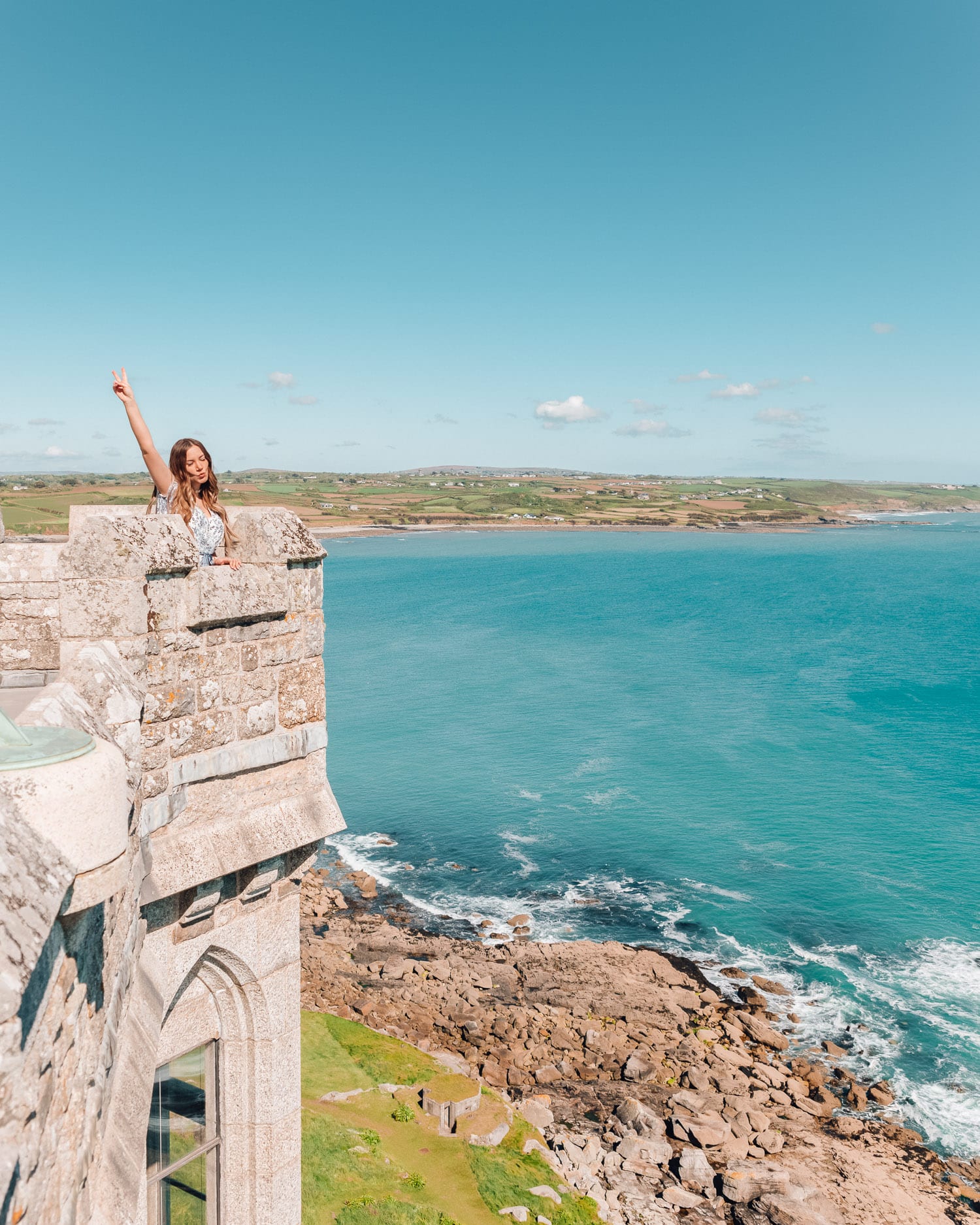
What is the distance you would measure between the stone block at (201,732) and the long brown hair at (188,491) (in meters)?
1.34

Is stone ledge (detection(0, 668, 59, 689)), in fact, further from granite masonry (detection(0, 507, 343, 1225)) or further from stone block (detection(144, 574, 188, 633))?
stone block (detection(144, 574, 188, 633))

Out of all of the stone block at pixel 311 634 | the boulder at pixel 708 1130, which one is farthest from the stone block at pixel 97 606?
the boulder at pixel 708 1130

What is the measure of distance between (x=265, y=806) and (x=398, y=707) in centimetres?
5133

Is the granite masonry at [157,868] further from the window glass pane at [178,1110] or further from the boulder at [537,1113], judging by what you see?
the boulder at [537,1113]

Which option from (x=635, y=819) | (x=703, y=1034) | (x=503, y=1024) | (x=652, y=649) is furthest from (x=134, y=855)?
(x=652, y=649)

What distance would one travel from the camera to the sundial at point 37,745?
123 inches

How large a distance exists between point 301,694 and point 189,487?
6.07 feet

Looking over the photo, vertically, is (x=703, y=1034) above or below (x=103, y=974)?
below

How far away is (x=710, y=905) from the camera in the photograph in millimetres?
32719

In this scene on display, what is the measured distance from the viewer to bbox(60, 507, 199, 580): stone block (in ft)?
18.1

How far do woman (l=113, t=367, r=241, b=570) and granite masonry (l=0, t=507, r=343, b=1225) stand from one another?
0.69ft

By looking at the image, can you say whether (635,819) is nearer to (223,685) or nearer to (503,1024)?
(503,1024)

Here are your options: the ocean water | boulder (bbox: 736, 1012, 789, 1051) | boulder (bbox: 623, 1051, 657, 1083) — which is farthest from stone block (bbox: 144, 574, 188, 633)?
boulder (bbox: 736, 1012, 789, 1051)

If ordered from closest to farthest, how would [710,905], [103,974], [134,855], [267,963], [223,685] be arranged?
[103,974]
[134,855]
[223,685]
[267,963]
[710,905]
